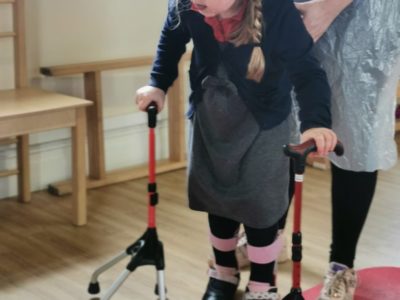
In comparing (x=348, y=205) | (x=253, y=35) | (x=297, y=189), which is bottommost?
(x=348, y=205)

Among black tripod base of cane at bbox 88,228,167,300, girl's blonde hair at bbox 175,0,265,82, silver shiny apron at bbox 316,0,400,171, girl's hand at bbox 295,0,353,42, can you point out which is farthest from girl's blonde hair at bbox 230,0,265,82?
black tripod base of cane at bbox 88,228,167,300

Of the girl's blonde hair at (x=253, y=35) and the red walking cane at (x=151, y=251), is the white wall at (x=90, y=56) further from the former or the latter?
the girl's blonde hair at (x=253, y=35)

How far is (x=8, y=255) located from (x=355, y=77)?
129 cm

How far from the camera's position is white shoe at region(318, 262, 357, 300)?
198 centimetres

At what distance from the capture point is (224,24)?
1.71 metres

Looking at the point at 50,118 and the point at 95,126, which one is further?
the point at 95,126

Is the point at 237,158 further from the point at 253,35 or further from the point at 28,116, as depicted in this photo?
the point at 28,116

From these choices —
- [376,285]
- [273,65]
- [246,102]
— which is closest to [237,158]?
[246,102]

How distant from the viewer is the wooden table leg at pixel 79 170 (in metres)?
2.62

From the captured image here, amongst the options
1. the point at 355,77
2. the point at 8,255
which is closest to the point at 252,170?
the point at 355,77

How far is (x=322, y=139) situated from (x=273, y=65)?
0.74 feet

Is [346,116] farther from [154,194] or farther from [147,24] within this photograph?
[147,24]

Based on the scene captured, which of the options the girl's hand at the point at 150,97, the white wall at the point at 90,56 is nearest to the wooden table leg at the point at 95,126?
the white wall at the point at 90,56

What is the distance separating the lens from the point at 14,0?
9.18 ft
